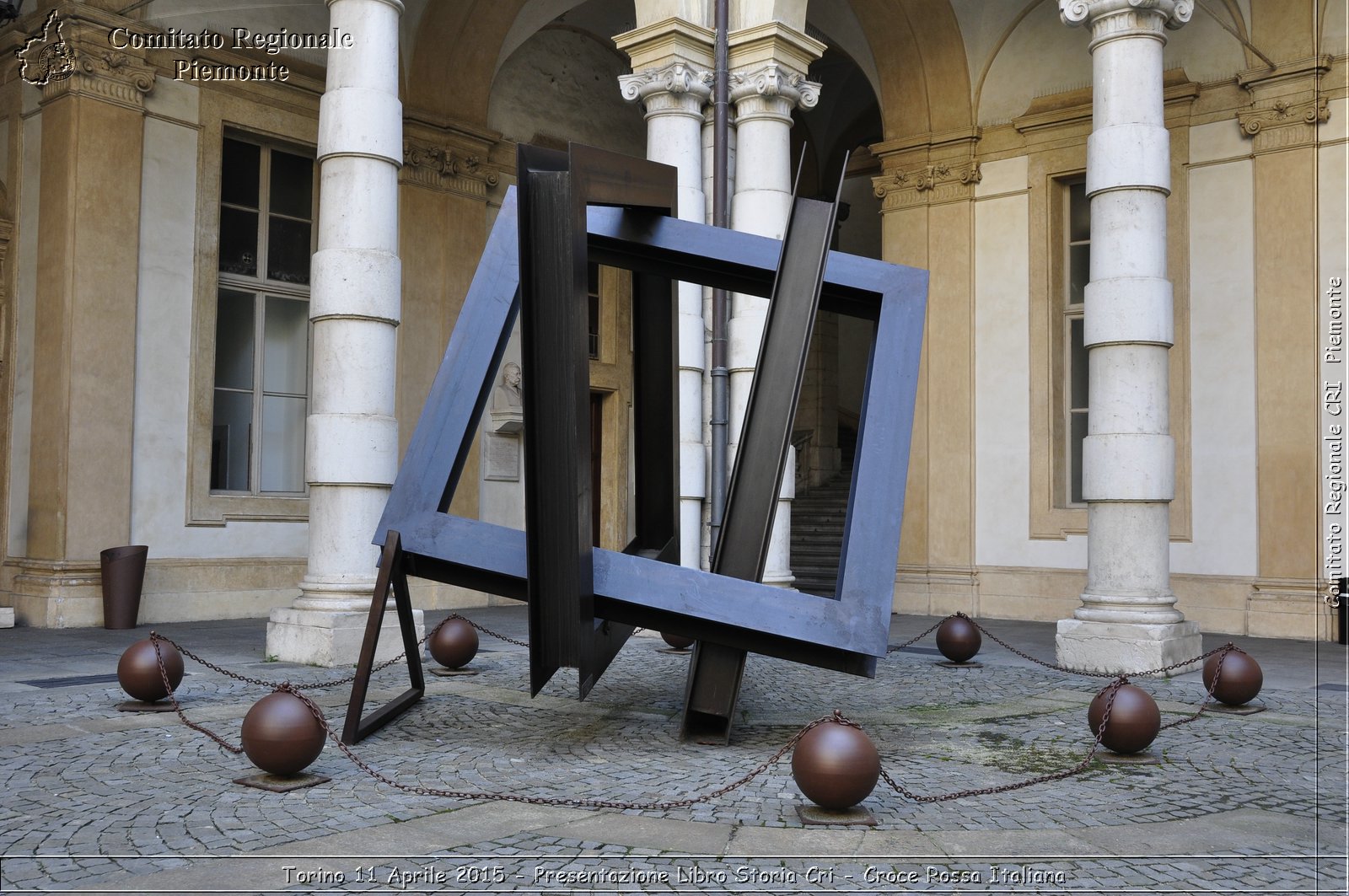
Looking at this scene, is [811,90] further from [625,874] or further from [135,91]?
[625,874]

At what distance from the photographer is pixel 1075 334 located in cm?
1308

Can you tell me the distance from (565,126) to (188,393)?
6.33 metres

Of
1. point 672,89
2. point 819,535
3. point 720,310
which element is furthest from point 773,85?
point 819,535

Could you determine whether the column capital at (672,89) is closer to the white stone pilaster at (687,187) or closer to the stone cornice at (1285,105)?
the white stone pilaster at (687,187)

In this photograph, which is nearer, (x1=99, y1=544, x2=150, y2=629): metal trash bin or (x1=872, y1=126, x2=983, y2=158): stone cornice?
(x1=99, y1=544, x2=150, y2=629): metal trash bin

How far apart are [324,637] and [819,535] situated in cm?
972

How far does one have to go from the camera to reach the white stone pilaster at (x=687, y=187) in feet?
33.2

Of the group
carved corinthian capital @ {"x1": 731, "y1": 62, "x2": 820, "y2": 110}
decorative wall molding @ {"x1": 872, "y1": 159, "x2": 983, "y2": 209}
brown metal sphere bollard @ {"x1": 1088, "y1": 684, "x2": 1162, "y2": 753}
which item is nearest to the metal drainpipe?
carved corinthian capital @ {"x1": 731, "y1": 62, "x2": 820, "y2": 110}

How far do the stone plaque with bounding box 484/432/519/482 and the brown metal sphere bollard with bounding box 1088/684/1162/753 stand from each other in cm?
976

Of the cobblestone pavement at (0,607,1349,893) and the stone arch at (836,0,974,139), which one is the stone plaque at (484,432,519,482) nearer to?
the stone arch at (836,0,974,139)

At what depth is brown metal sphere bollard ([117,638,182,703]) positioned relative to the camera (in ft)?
20.5

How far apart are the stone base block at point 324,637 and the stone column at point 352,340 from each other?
0.5 inches

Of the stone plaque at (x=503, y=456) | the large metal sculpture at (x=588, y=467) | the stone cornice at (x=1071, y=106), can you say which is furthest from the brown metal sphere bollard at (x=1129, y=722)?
the stone plaque at (x=503, y=456)

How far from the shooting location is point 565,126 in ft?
51.7
